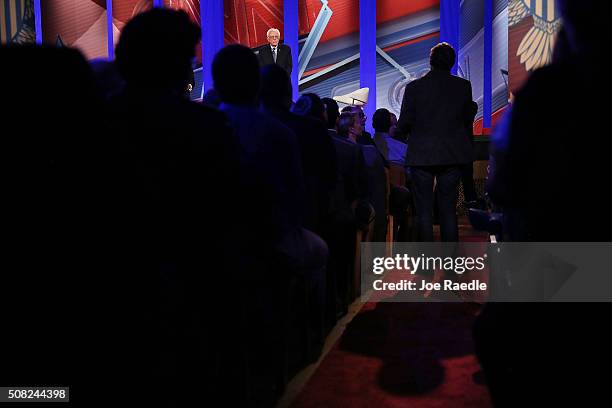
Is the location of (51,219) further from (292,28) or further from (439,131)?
(292,28)

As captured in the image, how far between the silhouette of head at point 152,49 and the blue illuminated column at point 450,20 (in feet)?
24.0

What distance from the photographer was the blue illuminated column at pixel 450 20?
812 cm

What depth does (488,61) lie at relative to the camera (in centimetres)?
796

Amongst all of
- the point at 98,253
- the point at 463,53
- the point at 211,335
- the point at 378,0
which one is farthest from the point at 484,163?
the point at 98,253

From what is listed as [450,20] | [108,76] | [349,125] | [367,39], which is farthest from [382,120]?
[367,39]

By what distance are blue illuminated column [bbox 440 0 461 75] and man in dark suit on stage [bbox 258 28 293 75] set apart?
324 centimetres

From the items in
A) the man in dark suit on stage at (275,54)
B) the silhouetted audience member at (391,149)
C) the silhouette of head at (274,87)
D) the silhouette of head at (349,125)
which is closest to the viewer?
the silhouette of head at (274,87)

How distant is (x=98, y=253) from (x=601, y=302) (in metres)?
0.82

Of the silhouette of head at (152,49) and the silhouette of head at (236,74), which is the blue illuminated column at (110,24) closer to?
the silhouette of head at (236,74)

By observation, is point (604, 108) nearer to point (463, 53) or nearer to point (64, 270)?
point (64, 270)

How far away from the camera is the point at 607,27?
2.88 feet

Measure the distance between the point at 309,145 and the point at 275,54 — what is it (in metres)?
3.75

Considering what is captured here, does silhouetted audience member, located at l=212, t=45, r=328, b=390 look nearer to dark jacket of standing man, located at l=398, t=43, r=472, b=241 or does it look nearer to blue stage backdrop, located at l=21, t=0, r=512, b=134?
dark jacket of standing man, located at l=398, t=43, r=472, b=241

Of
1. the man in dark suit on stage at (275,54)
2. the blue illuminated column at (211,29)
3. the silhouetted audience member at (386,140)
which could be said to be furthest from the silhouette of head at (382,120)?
the blue illuminated column at (211,29)
